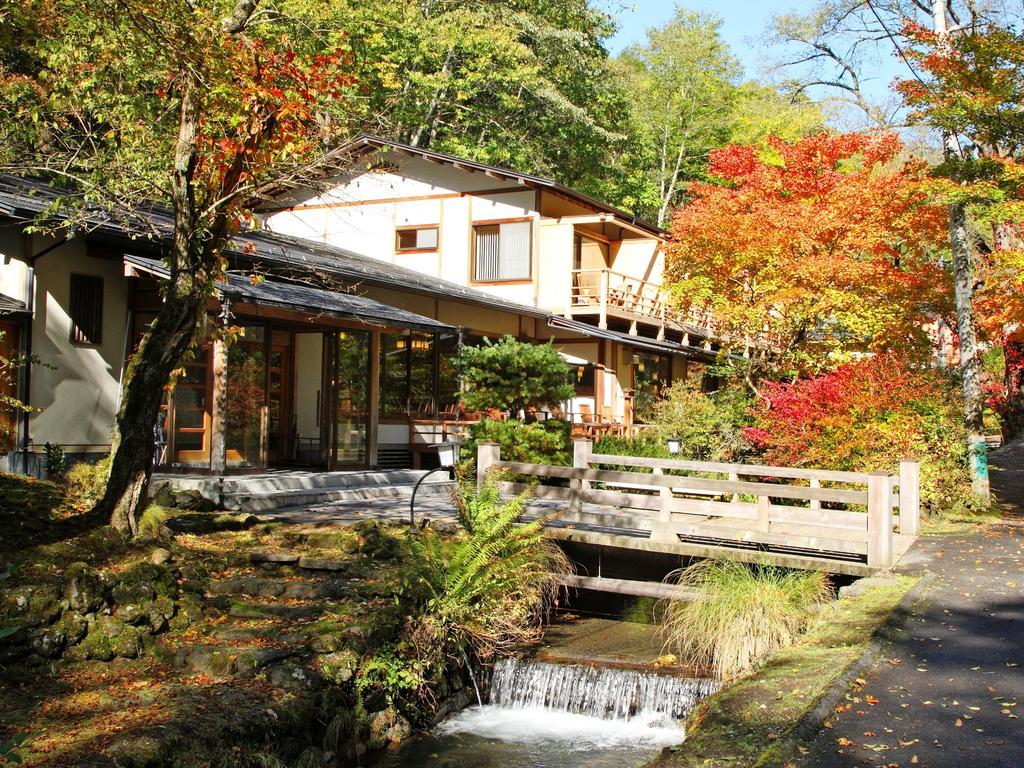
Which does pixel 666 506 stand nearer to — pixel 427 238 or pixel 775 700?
pixel 775 700

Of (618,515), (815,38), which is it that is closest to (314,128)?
(618,515)

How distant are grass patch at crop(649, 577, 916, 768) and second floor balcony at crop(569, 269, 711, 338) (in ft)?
50.3

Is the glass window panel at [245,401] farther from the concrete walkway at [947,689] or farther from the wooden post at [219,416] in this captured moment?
the concrete walkway at [947,689]

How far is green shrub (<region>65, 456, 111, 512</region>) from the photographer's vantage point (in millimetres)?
11500

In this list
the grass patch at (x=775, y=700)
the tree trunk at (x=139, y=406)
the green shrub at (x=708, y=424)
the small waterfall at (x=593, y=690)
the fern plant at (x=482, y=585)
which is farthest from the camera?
the green shrub at (x=708, y=424)

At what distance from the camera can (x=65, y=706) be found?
6.67 metres

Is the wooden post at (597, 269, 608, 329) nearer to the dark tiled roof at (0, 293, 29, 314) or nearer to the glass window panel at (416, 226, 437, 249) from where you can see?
the glass window panel at (416, 226, 437, 249)

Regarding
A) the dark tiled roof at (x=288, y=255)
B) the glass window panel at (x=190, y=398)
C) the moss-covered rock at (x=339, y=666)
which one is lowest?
the moss-covered rock at (x=339, y=666)

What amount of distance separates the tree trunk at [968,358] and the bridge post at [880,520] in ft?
19.6

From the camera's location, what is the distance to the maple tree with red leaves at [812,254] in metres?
17.8

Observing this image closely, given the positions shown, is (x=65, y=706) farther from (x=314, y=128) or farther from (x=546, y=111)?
(x=546, y=111)

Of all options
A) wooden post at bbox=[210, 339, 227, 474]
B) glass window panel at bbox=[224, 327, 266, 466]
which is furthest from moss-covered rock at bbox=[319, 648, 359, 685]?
glass window panel at bbox=[224, 327, 266, 466]

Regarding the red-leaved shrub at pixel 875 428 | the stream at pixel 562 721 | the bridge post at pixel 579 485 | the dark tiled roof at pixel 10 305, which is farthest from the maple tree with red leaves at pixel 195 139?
the red-leaved shrub at pixel 875 428

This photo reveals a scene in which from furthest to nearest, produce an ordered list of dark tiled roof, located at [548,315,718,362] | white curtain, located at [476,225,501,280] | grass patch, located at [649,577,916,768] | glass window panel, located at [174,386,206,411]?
white curtain, located at [476,225,501,280] < dark tiled roof, located at [548,315,718,362] < glass window panel, located at [174,386,206,411] < grass patch, located at [649,577,916,768]
